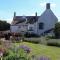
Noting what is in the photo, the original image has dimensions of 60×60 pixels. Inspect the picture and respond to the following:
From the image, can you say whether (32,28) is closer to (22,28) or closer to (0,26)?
(22,28)

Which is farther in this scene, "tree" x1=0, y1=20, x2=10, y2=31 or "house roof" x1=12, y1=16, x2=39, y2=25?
"tree" x1=0, y1=20, x2=10, y2=31

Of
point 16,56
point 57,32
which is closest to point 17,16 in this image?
point 57,32

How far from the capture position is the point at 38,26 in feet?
184

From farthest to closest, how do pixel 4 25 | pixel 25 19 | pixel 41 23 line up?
pixel 4 25 < pixel 25 19 < pixel 41 23

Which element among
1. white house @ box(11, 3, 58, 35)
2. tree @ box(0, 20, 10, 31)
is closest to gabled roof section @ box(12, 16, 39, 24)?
white house @ box(11, 3, 58, 35)

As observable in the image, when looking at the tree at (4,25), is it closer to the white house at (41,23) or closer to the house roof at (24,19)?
the house roof at (24,19)

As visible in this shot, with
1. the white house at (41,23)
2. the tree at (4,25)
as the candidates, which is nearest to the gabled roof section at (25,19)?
the white house at (41,23)

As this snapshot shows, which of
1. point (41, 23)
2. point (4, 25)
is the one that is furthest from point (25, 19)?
point (4, 25)

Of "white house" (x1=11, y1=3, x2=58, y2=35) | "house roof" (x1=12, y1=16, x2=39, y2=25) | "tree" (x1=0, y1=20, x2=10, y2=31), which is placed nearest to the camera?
"white house" (x1=11, y1=3, x2=58, y2=35)

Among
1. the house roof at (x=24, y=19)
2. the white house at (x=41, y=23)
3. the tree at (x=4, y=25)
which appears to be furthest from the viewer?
the tree at (x=4, y=25)

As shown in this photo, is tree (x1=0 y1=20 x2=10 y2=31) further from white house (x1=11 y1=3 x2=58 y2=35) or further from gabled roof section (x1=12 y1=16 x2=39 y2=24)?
white house (x1=11 y1=3 x2=58 y2=35)

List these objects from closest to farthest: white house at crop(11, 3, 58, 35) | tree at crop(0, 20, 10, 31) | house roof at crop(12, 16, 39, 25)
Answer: white house at crop(11, 3, 58, 35)
house roof at crop(12, 16, 39, 25)
tree at crop(0, 20, 10, 31)

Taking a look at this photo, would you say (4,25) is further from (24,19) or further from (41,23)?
(41,23)

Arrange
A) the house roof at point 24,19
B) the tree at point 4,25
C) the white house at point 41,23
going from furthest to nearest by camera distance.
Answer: the tree at point 4,25, the house roof at point 24,19, the white house at point 41,23
